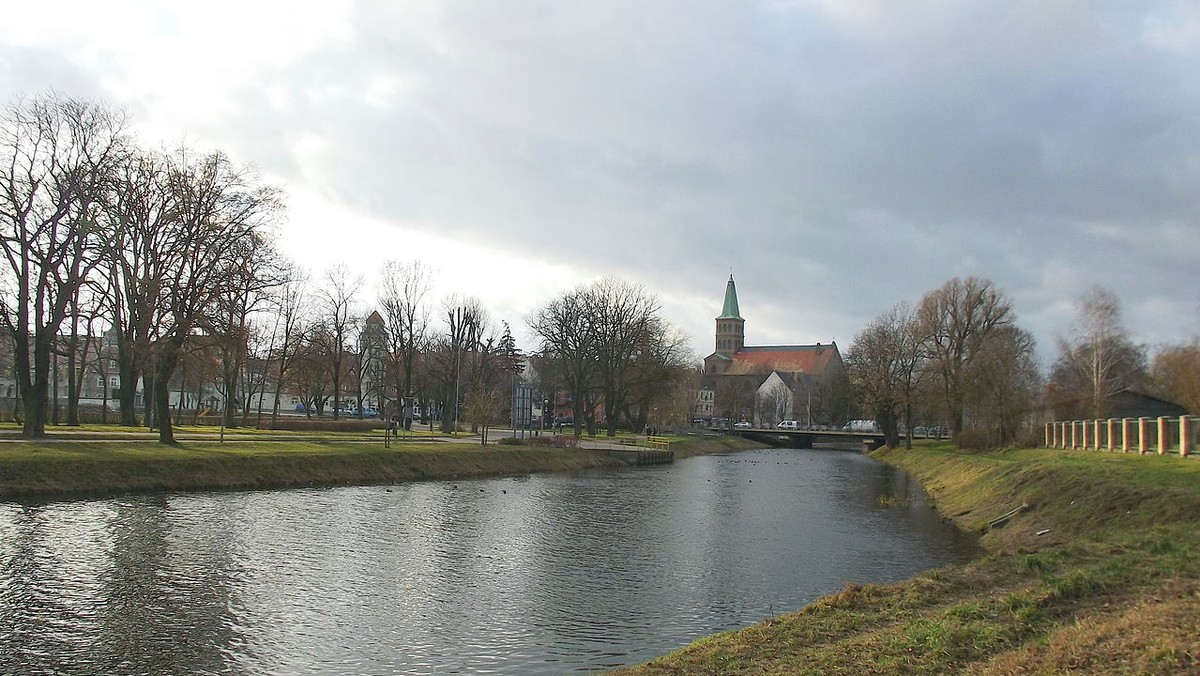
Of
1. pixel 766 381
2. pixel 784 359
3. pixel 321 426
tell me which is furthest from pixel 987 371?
pixel 784 359

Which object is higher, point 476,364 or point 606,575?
point 476,364

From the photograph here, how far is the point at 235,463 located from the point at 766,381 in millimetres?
136483

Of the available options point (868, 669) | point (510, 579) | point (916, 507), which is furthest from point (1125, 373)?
point (868, 669)

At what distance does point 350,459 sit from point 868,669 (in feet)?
107

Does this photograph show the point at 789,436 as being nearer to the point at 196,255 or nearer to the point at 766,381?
the point at 766,381

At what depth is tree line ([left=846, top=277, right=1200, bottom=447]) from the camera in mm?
57031

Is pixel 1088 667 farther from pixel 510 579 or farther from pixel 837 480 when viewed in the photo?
pixel 837 480

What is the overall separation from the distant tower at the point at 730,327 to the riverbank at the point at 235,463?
146 metres

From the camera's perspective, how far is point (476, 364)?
79938 mm

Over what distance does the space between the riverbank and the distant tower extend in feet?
479

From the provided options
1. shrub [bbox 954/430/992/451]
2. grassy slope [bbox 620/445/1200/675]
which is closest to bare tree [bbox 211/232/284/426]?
grassy slope [bbox 620/445/1200/675]

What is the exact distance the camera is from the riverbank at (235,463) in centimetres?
2720

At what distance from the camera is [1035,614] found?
10.7 m

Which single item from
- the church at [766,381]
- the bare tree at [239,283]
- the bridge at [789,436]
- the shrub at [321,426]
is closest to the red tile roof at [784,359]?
the church at [766,381]
